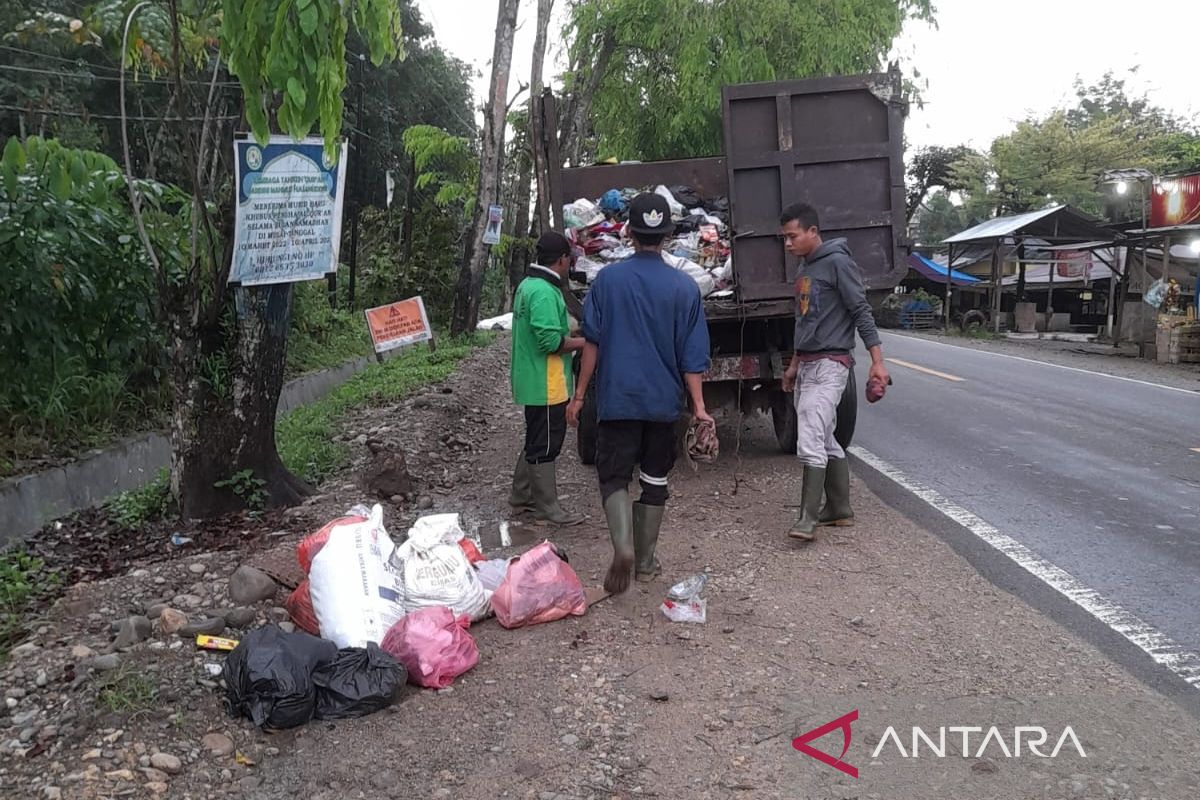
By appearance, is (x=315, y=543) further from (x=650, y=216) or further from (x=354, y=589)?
(x=650, y=216)

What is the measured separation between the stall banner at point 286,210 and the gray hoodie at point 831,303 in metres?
2.78

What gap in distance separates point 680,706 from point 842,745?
61cm

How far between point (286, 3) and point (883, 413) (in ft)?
26.0

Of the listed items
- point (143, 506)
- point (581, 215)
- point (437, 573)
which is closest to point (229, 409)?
point (143, 506)

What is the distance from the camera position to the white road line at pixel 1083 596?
3939 millimetres

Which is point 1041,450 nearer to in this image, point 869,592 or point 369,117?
point 869,592

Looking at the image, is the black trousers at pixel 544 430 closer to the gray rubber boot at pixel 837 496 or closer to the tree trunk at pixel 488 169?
the gray rubber boot at pixel 837 496

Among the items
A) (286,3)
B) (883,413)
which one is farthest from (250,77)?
(883,413)

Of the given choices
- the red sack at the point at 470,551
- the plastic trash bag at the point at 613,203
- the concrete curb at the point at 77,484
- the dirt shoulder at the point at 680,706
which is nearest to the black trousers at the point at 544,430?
the dirt shoulder at the point at 680,706

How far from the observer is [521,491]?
21.2ft

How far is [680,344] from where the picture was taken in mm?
4773

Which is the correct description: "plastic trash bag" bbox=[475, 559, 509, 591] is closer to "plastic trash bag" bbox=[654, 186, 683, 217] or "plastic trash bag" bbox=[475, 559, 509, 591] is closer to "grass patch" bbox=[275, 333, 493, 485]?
"grass patch" bbox=[275, 333, 493, 485]

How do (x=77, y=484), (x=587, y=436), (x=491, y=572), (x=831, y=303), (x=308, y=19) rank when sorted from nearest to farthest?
(x=308, y=19), (x=491, y=572), (x=831, y=303), (x=77, y=484), (x=587, y=436)

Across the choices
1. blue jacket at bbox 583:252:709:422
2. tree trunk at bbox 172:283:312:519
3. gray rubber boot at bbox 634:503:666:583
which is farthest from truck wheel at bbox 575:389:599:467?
blue jacket at bbox 583:252:709:422
